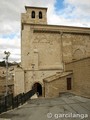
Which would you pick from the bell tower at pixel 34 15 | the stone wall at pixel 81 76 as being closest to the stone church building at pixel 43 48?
the bell tower at pixel 34 15

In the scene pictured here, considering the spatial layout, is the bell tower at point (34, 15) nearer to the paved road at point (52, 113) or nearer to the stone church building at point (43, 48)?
the stone church building at point (43, 48)

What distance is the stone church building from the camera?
32.3 metres

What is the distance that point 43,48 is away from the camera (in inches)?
1334

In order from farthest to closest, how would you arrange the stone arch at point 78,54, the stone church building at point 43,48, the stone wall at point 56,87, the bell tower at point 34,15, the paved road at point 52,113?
the bell tower at point 34,15
the stone arch at point 78,54
the stone church building at point 43,48
the stone wall at point 56,87
the paved road at point 52,113

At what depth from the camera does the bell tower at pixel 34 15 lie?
3622cm

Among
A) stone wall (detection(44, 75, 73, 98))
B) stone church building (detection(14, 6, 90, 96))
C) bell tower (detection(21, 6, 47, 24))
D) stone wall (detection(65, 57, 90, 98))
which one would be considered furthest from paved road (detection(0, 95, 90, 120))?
bell tower (detection(21, 6, 47, 24))

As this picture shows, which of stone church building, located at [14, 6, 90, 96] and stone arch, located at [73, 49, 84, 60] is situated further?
stone arch, located at [73, 49, 84, 60]

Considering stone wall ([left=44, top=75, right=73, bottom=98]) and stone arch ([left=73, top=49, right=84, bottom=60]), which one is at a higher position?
stone arch ([left=73, top=49, right=84, bottom=60])

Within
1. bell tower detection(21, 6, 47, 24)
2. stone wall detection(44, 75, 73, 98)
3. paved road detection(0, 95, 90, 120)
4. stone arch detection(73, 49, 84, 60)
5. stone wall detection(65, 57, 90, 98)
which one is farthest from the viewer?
bell tower detection(21, 6, 47, 24)

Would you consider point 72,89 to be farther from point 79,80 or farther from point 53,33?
point 53,33

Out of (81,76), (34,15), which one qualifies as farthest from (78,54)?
(81,76)

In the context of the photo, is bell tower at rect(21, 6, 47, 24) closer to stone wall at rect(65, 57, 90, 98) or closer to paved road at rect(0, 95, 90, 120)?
stone wall at rect(65, 57, 90, 98)

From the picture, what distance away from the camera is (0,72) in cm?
5188

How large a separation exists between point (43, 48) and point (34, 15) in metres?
6.80
